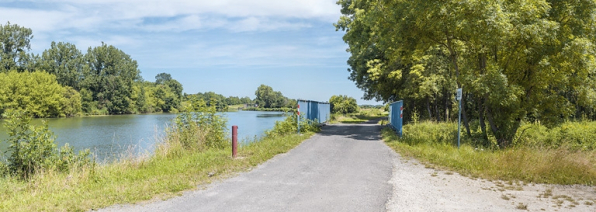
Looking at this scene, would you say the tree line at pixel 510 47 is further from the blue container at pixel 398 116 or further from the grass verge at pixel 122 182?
the grass verge at pixel 122 182

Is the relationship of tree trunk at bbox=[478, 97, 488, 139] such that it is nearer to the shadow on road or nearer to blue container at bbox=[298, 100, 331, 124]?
the shadow on road

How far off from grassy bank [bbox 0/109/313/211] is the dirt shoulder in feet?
12.2

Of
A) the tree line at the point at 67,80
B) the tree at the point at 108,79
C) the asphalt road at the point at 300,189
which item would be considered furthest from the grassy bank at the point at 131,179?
the tree at the point at 108,79

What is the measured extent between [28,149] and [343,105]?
192 ft

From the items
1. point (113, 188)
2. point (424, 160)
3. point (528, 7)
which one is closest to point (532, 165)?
point (424, 160)

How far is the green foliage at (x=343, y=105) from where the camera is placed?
63.7 m

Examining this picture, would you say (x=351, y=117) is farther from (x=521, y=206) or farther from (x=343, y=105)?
(x=521, y=206)

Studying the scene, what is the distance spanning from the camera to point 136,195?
20.7 feet

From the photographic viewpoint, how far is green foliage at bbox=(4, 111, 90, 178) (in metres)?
9.59

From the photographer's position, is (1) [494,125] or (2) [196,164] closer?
(2) [196,164]

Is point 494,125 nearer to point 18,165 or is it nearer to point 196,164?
point 196,164

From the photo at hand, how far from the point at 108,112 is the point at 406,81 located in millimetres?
78814

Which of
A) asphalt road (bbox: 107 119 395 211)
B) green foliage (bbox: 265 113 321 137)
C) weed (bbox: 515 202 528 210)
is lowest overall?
weed (bbox: 515 202 528 210)

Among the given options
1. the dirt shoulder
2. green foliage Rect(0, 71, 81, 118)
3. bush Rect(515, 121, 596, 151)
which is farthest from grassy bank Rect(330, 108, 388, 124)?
green foliage Rect(0, 71, 81, 118)
